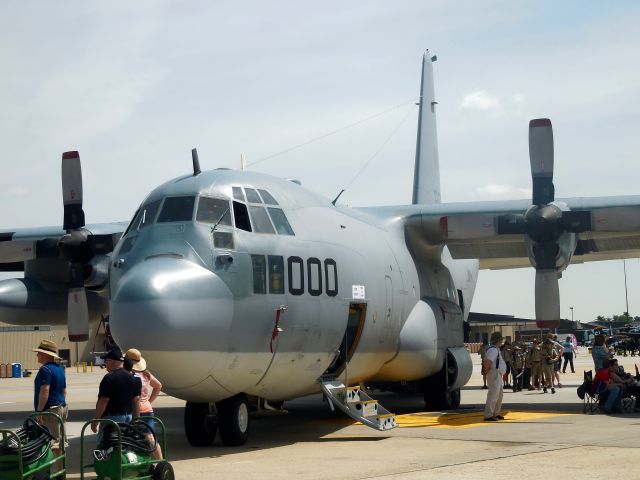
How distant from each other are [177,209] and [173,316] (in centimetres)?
200

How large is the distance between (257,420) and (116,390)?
835 centimetres

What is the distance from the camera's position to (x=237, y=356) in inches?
494

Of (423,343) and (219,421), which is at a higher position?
(423,343)

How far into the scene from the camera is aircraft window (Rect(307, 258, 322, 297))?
1398 cm

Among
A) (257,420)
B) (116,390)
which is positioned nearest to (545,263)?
(257,420)

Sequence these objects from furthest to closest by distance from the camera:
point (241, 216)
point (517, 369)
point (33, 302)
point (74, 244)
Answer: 1. point (517, 369)
2. point (33, 302)
3. point (74, 244)
4. point (241, 216)

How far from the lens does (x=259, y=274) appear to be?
1302cm

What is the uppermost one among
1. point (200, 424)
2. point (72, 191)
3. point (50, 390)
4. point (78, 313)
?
point (72, 191)

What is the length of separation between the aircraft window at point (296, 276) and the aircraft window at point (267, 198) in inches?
36.7

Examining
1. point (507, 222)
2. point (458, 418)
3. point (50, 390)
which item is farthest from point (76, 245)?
point (507, 222)

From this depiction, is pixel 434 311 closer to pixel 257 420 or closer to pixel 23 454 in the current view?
pixel 257 420

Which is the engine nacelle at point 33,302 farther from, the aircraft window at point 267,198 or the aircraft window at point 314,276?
the aircraft window at point 314,276

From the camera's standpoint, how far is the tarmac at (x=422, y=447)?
10555 millimetres

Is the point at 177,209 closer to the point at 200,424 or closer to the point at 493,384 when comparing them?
the point at 200,424
